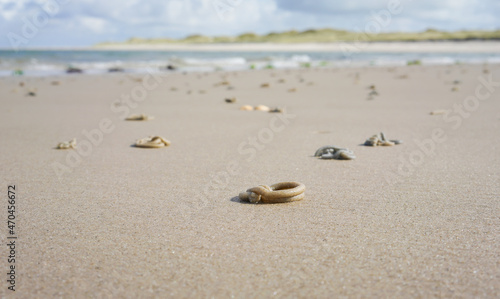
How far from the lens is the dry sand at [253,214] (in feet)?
6.48

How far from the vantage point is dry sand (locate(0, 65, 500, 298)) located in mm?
1977

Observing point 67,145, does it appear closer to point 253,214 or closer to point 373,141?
point 253,214

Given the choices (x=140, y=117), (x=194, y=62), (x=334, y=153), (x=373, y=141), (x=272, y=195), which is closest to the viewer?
(x=272, y=195)

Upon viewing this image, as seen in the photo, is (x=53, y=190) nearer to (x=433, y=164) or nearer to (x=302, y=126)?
(x=433, y=164)

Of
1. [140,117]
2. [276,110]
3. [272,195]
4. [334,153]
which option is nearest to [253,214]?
[272,195]

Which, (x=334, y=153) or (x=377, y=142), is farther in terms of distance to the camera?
(x=377, y=142)

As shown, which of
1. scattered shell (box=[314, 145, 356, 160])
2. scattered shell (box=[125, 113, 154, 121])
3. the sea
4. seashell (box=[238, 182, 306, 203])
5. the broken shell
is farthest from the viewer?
the sea

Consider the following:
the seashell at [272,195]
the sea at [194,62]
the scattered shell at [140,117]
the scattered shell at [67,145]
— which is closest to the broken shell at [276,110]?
the scattered shell at [140,117]

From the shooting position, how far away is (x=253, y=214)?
9.14 feet

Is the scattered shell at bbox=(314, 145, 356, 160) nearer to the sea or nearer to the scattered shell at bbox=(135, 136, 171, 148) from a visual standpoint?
the scattered shell at bbox=(135, 136, 171, 148)

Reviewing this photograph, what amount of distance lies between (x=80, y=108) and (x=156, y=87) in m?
3.93

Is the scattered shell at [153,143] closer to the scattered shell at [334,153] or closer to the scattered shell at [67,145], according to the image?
the scattered shell at [67,145]

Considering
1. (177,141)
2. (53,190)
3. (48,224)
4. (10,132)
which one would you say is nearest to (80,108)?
(10,132)

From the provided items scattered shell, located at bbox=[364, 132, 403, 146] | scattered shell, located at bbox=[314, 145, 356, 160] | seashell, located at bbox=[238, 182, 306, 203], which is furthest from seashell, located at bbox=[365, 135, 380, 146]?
seashell, located at bbox=[238, 182, 306, 203]
